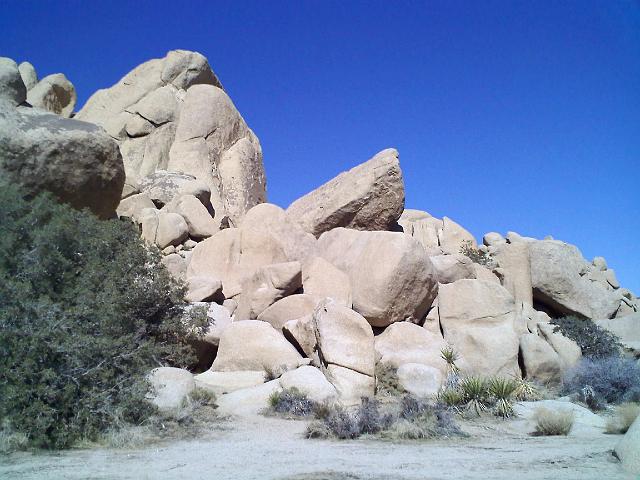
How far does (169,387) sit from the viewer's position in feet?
40.7

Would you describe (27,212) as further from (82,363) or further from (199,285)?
(199,285)

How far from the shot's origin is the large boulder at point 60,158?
16453 millimetres

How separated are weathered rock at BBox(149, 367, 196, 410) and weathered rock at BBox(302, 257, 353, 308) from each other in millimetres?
6090

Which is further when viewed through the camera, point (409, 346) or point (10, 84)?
point (10, 84)

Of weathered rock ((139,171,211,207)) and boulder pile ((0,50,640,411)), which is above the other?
weathered rock ((139,171,211,207))

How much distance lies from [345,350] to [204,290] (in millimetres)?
5528

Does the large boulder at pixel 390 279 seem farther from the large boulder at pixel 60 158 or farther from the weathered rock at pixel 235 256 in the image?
the large boulder at pixel 60 158

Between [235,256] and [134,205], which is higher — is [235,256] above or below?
below

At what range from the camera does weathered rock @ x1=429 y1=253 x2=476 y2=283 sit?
20.6 meters

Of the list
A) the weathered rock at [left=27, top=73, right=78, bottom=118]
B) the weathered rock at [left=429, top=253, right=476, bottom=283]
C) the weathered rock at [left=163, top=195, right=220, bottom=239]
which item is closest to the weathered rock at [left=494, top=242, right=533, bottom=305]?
the weathered rock at [left=429, top=253, right=476, bottom=283]

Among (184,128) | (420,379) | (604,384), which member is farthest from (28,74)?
(604,384)

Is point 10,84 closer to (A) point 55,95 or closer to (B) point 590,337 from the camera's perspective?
(A) point 55,95

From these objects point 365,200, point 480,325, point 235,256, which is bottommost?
point 480,325

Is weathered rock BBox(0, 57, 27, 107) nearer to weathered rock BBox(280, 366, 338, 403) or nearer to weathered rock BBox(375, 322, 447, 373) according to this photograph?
weathered rock BBox(280, 366, 338, 403)
